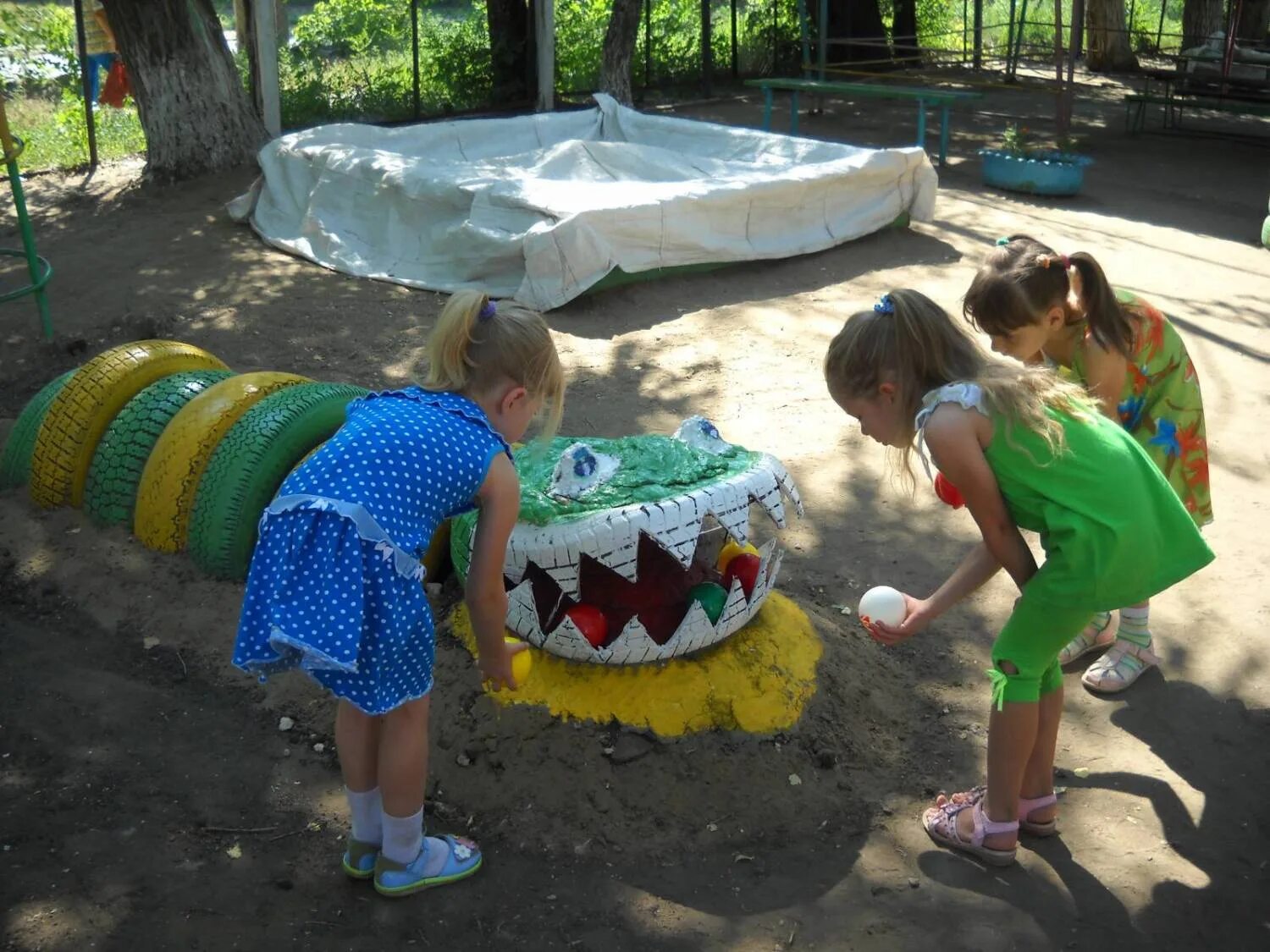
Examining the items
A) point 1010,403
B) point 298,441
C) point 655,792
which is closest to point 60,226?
point 298,441

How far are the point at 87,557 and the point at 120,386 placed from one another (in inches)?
25.4

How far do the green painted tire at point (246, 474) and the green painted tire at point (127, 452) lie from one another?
0.34 m

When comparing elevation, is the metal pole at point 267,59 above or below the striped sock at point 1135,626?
above

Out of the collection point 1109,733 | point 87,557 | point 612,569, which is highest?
point 612,569

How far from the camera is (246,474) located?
3.67 m

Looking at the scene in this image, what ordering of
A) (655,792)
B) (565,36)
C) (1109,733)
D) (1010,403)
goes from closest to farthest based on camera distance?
(1010,403) → (655,792) → (1109,733) → (565,36)

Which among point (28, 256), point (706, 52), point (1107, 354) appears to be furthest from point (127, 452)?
point (706, 52)

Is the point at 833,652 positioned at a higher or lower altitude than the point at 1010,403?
lower

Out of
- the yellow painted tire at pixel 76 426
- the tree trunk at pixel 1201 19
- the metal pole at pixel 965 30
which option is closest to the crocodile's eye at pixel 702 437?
the yellow painted tire at pixel 76 426

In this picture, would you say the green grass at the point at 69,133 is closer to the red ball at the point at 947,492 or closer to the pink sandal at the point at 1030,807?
the red ball at the point at 947,492

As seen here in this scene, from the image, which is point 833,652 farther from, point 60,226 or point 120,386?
point 60,226

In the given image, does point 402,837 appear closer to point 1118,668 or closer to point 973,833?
point 973,833

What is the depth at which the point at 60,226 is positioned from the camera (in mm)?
8695

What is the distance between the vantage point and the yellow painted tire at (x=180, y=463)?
3.84 metres
